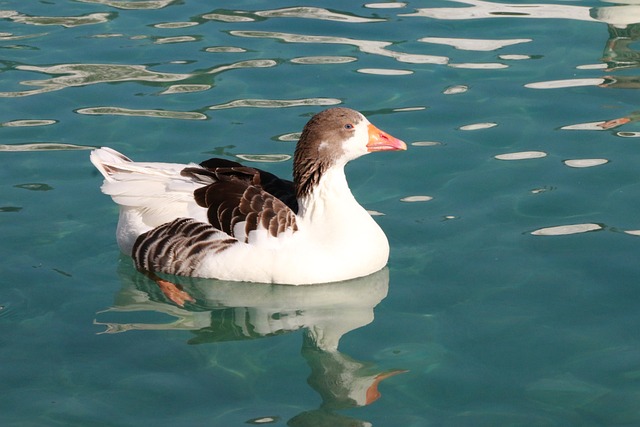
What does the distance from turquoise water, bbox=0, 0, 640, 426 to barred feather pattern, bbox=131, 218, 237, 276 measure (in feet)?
0.72

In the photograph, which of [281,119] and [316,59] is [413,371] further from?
[316,59]

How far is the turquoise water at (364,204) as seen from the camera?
29.7 feet

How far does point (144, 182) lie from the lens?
11.1 m

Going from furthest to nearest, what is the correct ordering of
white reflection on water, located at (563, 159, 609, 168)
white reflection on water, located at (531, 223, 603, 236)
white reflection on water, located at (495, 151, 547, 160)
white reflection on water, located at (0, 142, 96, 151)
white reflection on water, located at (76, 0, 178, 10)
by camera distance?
white reflection on water, located at (76, 0, 178, 10) → white reflection on water, located at (0, 142, 96, 151) → white reflection on water, located at (495, 151, 547, 160) → white reflection on water, located at (563, 159, 609, 168) → white reflection on water, located at (531, 223, 603, 236)

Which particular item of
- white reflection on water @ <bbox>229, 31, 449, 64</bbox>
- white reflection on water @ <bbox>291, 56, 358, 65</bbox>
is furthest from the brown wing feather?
white reflection on water @ <bbox>229, 31, 449, 64</bbox>

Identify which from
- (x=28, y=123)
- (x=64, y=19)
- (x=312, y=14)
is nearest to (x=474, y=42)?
(x=312, y=14)

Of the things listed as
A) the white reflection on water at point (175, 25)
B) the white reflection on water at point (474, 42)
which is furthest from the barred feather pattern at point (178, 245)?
the white reflection on water at point (175, 25)

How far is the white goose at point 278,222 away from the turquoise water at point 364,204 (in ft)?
0.81

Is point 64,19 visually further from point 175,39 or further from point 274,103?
point 274,103

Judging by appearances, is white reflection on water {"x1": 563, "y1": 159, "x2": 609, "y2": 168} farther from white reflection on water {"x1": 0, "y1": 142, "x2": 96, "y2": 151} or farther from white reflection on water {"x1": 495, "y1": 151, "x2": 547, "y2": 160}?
A: white reflection on water {"x1": 0, "y1": 142, "x2": 96, "y2": 151}

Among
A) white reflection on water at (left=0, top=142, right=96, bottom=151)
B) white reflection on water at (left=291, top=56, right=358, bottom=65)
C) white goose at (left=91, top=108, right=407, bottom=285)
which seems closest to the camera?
white goose at (left=91, top=108, right=407, bottom=285)

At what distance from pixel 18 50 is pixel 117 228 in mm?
6144

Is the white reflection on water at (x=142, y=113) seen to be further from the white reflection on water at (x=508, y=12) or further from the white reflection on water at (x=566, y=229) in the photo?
the white reflection on water at (x=566, y=229)

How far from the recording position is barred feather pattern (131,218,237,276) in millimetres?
10836
